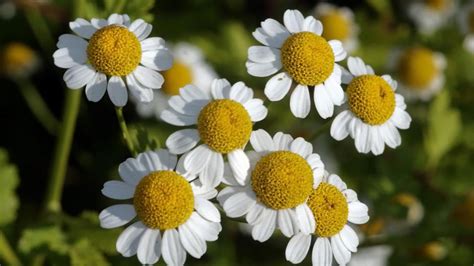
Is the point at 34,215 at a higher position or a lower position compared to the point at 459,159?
lower

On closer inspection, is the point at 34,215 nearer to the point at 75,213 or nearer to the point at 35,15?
the point at 75,213

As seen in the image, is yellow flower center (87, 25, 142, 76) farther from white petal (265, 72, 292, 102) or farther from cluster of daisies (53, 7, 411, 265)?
white petal (265, 72, 292, 102)

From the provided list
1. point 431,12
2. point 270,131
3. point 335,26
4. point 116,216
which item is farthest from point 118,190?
point 431,12

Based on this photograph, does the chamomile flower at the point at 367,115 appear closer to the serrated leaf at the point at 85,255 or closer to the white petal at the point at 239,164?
the white petal at the point at 239,164

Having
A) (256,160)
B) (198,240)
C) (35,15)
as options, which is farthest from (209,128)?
(35,15)

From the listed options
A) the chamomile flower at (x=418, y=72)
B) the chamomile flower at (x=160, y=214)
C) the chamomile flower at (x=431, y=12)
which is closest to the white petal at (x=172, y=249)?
the chamomile flower at (x=160, y=214)
